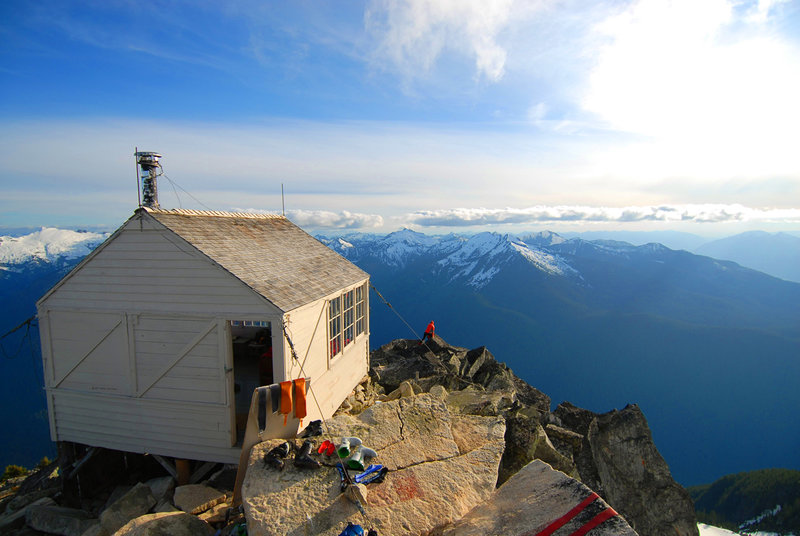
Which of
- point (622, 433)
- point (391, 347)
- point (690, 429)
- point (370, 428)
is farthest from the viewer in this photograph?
point (690, 429)

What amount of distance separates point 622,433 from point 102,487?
15.6 metres

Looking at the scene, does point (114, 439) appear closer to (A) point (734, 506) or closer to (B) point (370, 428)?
(B) point (370, 428)

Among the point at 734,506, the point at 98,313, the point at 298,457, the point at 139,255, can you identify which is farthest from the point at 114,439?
the point at 734,506

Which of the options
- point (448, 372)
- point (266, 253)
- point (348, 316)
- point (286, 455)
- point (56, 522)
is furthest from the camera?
Result: point (448, 372)

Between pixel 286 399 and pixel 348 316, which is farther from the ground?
pixel 348 316

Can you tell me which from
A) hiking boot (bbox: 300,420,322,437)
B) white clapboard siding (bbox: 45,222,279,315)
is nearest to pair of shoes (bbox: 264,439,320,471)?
hiking boot (bbox: 300,420,322,437)

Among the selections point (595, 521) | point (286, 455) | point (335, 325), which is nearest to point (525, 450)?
point (595, 521)

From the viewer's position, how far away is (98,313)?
36.4 feet

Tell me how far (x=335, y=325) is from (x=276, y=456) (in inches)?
236

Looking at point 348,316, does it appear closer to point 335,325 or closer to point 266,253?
point 335,325

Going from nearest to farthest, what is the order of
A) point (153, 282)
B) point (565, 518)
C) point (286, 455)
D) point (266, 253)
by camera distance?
point (565, 518), point (286, 455), point (153, 282), point (266, 253)

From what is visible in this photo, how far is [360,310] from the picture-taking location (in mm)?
16812

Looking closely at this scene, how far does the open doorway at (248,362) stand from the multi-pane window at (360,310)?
3.34 m

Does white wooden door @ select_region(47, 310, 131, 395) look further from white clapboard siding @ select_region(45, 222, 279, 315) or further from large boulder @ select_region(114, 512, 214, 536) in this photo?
large boulder @ select_region(114, 512, 214, 536)
